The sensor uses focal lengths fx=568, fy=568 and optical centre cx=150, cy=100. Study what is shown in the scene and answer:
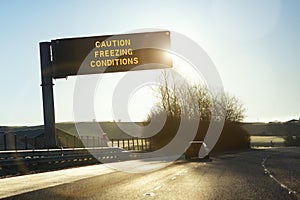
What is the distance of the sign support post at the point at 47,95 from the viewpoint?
35.9 meters

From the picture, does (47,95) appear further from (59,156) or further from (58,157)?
(58,157)

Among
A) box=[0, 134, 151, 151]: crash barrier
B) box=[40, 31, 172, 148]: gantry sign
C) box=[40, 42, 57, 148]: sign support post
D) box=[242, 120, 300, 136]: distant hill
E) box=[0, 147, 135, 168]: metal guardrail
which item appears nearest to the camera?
box=[0, 147, 135, 168]: metal guardrail

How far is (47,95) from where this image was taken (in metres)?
36.4

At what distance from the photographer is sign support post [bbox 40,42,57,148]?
35.9 meters

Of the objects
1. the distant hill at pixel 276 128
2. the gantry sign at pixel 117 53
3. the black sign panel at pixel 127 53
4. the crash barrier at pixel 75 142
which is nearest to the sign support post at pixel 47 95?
the gantry sign at pixel 117 53

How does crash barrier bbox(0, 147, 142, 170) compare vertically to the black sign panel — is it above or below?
below

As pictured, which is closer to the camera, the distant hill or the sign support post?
the sign support post

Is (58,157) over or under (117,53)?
under

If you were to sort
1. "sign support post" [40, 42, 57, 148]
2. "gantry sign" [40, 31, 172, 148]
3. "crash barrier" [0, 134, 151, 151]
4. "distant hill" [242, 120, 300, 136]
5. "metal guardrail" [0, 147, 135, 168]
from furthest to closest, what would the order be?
A: "distant hill" [242, 120, 300, 136] → "crash barrier" [0, 134, 151, 151] → "sign support post" [40, 42, 57, 148] → "gantry sign" [40, 31, 172, 148] → "metal guardrail" [0, 147, 135, 168]

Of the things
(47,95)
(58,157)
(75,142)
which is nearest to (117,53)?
(47,95)

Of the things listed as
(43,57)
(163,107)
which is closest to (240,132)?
(163,107)

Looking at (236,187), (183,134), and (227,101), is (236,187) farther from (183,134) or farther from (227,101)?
(227,101)

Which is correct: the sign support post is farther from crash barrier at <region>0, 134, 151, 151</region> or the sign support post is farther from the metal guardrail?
crash barrier at <region>0, 134, 151, 151</region>

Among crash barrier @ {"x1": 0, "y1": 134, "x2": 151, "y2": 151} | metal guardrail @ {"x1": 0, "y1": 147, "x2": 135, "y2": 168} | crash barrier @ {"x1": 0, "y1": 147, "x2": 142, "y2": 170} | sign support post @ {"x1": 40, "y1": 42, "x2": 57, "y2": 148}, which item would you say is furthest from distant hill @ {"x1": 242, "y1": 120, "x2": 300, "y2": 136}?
sign support post @ {"x1": 40, "y1": 42, "x2": 57, "y2": 148}
